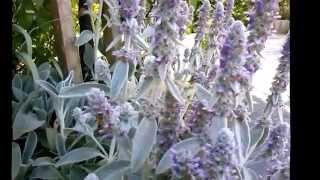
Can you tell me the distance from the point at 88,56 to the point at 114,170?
0.78 meters

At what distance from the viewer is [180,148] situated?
877 mm

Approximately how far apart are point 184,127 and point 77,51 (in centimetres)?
77

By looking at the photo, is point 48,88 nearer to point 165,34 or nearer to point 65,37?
point 65,37

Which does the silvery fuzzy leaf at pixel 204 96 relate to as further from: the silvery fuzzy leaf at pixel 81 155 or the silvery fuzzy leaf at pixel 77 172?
the silvery fuzzy leaf at pixel 77 172

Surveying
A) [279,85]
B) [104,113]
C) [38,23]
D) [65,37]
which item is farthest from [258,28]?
[38,23]

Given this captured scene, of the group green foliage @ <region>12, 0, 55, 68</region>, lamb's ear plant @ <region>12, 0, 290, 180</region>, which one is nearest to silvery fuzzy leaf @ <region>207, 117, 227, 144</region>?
lamb's ear plant @ <region>12, 0, 290, 180</region>

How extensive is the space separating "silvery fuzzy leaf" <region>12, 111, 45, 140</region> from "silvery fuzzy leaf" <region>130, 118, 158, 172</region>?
0.41 metres

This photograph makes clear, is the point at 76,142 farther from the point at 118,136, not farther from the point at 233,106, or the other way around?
the point at 233,106

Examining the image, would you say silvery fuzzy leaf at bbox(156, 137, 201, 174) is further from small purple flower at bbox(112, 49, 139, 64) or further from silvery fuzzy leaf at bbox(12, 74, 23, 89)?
silvery fuzzy leaf at bbox(12, 74, 23, 89)

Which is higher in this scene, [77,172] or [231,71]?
[231,71]

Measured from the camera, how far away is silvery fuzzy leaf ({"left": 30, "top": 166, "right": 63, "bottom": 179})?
116cm

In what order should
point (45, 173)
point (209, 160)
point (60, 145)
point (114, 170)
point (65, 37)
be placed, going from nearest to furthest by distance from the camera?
point (209, 160) → point (114, 170) → point (45, 173) → point (60, 145) → point (65, 37)

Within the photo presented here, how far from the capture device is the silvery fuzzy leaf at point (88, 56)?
1.64 metres
